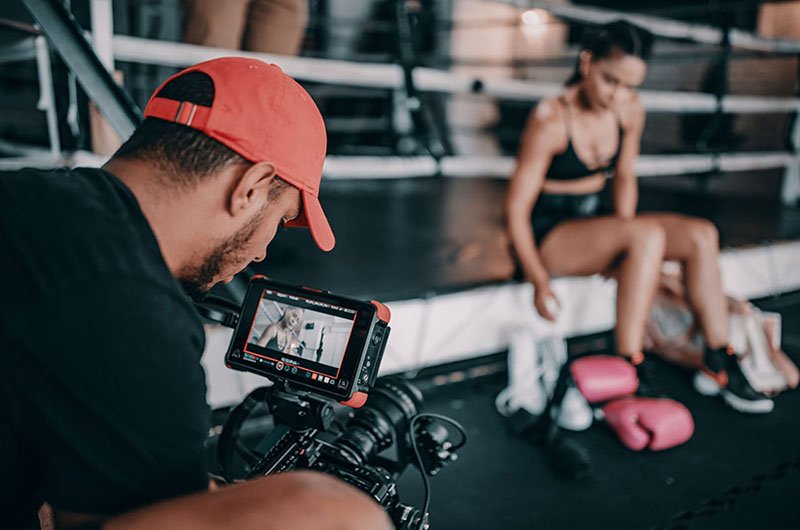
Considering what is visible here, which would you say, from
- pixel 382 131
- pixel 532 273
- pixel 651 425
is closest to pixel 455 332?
pixel 532 273

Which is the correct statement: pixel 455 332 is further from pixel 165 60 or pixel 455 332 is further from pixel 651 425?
pixel 165 60

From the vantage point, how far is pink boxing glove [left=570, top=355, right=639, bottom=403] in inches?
58.9

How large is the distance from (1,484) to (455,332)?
1349mm

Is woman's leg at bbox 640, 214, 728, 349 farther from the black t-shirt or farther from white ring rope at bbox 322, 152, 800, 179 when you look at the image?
the black t-shirt

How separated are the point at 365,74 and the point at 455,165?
0.38 metres

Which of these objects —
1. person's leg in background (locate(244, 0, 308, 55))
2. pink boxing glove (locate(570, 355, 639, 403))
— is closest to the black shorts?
pink boxing glove (locate(570, 355, 639, 403))

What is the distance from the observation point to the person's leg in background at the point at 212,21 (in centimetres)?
166

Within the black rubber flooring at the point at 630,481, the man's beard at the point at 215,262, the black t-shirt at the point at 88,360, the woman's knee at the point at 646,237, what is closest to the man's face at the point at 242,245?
the man's beard at the point at 215,262

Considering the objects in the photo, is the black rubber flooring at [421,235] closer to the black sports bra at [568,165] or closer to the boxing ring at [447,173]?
the boxing ring at [447,173]

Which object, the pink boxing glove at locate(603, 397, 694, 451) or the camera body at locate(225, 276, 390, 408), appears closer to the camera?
the camera body at locate(225, 276, 390, 408)

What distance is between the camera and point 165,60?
1357mm

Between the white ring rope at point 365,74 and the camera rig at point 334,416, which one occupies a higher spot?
the white ring rope at point 365,74

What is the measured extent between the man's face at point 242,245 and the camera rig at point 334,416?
117 millimetres

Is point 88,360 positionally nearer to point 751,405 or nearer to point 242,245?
point 242,245
